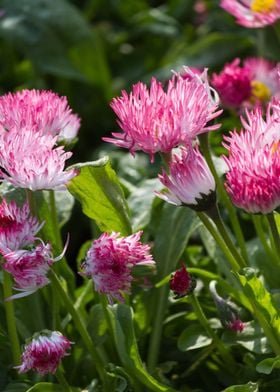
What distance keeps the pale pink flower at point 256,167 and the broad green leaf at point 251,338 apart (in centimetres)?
29

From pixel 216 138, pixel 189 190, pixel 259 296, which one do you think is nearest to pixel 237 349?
pixel 259 296

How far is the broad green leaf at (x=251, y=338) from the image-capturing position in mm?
1271

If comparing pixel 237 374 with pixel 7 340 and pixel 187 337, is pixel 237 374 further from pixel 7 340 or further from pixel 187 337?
pixel 7 340

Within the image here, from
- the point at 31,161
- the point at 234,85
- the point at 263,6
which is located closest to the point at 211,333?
the point at 31,161

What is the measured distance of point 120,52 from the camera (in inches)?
115

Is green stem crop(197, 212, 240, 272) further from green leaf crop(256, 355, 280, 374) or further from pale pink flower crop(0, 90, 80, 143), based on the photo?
pale pink flower crop(0, 90, 80, 143)

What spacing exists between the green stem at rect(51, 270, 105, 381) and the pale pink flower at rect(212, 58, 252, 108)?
0.56 m

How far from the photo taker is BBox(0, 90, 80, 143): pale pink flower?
1.17m

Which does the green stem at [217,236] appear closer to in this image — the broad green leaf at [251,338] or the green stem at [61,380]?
the broad green leaf at [251,338]

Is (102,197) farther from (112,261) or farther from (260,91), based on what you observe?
(260,91)

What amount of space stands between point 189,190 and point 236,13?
3.01ft

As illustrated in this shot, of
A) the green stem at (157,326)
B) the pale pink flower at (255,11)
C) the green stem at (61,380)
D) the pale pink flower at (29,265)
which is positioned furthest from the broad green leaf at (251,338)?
the pale pink flower at (255,11)

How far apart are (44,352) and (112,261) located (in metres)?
0.14

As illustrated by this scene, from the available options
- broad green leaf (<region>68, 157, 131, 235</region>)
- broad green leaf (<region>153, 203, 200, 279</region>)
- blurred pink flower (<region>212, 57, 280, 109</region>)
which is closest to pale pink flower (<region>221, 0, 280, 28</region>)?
blurred pink flower (<region>212, 57, 280, 109</region>)
